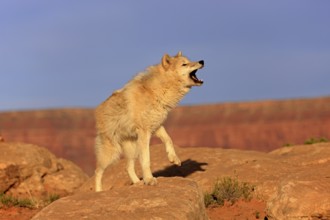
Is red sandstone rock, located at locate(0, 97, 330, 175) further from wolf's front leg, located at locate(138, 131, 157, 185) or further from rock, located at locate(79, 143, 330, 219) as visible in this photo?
wolf's front leg, located at locate(138, 131, 157, 185)

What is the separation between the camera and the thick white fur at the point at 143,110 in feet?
36.4

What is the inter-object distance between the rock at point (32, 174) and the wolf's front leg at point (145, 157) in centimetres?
718

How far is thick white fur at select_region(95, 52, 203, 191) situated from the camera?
11.1 m

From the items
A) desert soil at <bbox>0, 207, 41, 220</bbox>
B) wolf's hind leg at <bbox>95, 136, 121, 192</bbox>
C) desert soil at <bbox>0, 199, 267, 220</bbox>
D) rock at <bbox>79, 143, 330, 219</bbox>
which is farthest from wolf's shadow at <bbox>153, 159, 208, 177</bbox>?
desert soil at <bbox>0, 207, 41, 220</bbox>

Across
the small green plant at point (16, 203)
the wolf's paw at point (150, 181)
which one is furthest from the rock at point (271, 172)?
the wolf's paw at point (150, 181)

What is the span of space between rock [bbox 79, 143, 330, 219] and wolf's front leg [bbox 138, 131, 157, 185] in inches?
84.7

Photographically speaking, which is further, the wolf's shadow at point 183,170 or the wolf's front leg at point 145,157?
the wolf's shadow at point 183,170

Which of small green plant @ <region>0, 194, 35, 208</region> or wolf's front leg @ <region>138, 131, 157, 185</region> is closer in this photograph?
wolf's front leg @ <region>138, 131, 157, 185</region>

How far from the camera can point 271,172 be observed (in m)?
14.1

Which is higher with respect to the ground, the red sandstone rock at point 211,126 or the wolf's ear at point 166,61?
the red sandstone rock at point 211,126

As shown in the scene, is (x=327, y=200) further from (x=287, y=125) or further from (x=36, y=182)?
(x=287, y=125)

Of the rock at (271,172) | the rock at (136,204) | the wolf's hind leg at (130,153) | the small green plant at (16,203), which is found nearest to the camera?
the rock at (136,204)

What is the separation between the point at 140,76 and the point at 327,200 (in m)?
4.19

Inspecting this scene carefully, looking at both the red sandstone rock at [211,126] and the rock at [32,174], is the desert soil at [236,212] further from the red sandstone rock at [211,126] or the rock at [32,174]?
the red sandstone rock at [211,126]
